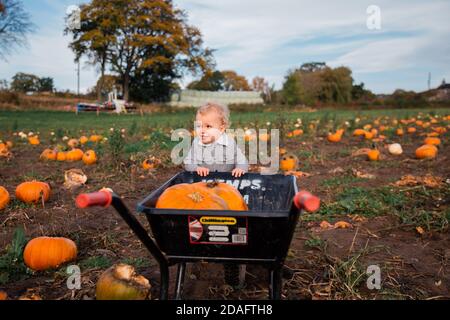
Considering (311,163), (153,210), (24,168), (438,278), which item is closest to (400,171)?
(311,163)

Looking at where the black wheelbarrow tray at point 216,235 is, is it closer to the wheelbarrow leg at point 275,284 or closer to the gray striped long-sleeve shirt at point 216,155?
the wheelbarrow leg at point 275,284

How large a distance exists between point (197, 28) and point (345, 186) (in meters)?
38.9

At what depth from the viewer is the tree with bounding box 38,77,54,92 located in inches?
1927

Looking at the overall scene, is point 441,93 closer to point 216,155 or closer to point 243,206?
point 216,155

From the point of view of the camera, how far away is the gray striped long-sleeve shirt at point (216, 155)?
3.14 metres

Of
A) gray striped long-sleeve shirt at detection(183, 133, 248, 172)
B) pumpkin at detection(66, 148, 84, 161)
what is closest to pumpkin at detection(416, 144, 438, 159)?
gray striped long-sleeve shirt at detection(183, 133, 248, 172)

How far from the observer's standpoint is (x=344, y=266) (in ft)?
8.12

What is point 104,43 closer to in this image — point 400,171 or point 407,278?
point 400,171

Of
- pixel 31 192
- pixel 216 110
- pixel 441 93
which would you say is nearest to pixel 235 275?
pixel 216 110

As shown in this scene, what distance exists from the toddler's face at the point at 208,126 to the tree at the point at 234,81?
7145cm

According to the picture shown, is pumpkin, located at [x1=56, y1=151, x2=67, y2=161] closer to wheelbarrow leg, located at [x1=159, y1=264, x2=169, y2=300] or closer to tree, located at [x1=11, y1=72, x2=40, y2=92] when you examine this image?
wheelbarrow leg, located at [x1=159, y1=264, x2=169, y2=300]

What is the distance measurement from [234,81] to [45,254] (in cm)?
7451

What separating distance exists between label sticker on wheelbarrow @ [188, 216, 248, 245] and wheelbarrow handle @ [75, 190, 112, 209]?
0.40 meters

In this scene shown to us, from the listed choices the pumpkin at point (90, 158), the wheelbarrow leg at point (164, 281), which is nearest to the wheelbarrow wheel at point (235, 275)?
the wheelbarrow leg at point (164, 281)
